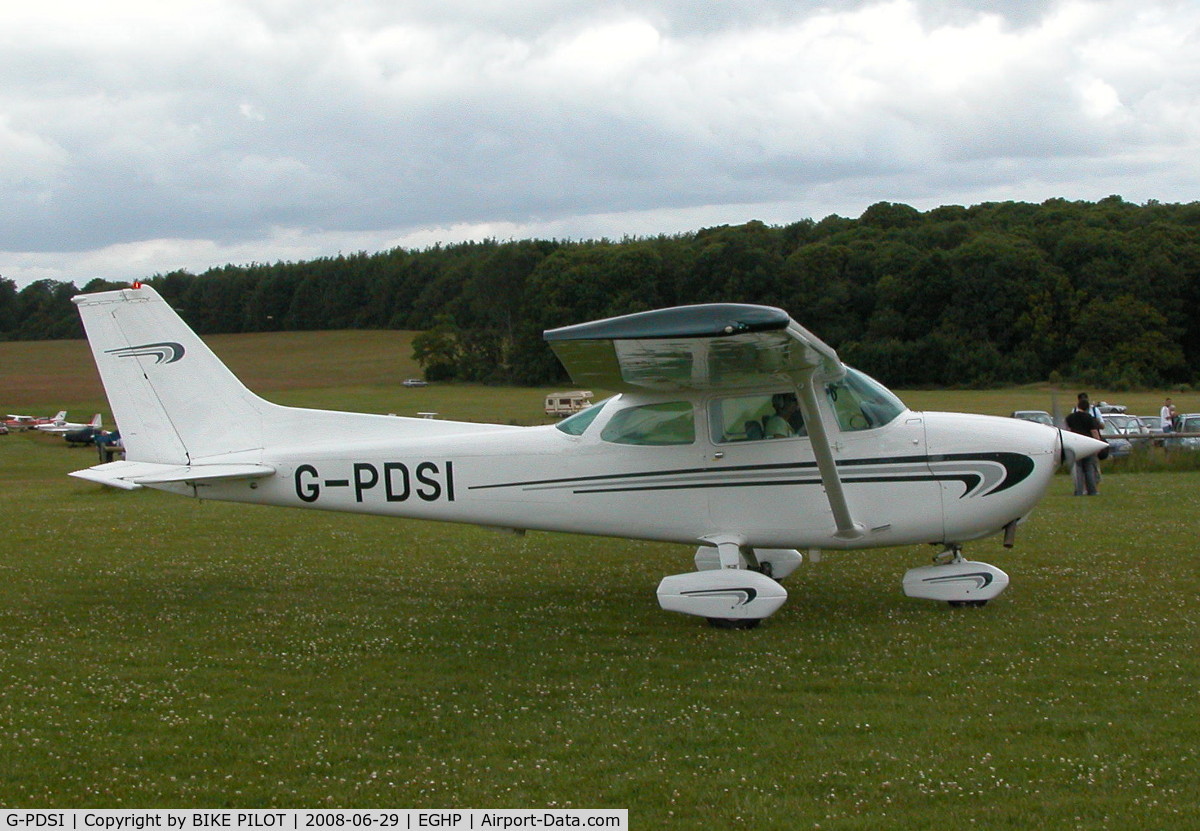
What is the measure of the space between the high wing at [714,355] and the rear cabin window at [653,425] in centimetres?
27

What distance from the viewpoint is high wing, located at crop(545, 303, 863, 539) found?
673cm

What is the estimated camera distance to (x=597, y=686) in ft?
22.3

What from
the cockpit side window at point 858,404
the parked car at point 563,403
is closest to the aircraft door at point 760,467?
the cockpit side window at point 858,404

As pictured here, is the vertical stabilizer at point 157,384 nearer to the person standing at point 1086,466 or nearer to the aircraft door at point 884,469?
the aircraft door at point 884,469

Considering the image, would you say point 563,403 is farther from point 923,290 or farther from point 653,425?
point 653,425

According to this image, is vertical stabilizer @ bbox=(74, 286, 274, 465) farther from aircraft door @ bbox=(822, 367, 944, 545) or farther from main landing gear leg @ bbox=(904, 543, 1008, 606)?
main landing gear leg @ bbox=(904, 543, 1008, 606)

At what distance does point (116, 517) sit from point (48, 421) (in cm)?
4078

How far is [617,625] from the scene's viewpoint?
861 centimetres

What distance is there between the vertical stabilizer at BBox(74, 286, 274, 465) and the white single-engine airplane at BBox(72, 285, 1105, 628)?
0.01 metres

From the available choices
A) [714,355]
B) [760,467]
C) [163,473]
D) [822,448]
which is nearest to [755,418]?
[760,467]

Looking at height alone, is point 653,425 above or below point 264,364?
below

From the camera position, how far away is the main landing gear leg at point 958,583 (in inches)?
346

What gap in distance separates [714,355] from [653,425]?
151 cm

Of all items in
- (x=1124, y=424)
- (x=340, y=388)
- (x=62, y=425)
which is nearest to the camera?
(x=1124, y=424)
